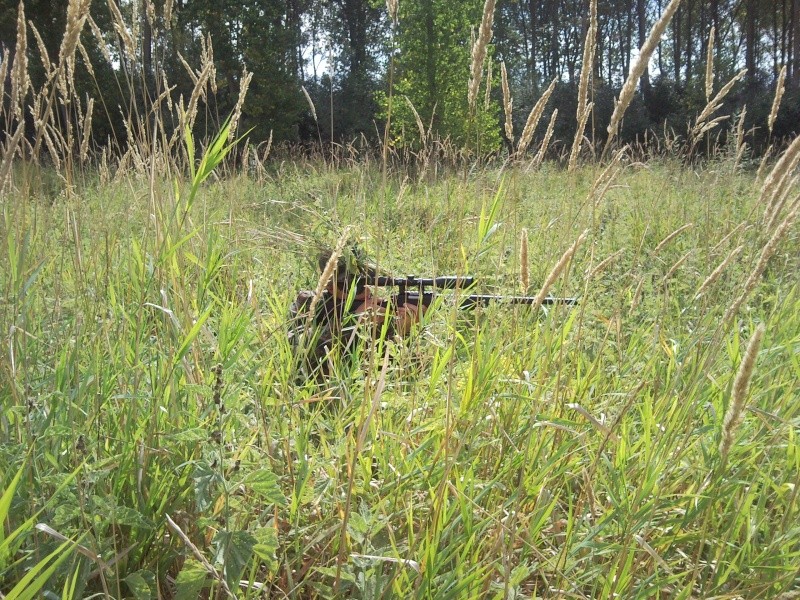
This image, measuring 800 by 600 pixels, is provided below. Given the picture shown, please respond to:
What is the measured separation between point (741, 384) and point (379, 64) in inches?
1084

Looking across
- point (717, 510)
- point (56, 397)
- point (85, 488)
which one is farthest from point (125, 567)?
point (717, 510)

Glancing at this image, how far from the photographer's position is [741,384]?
2.15 feet

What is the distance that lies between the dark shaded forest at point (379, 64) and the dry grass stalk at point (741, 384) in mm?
570

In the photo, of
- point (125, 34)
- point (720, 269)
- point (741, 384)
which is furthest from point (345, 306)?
point (741, 384)

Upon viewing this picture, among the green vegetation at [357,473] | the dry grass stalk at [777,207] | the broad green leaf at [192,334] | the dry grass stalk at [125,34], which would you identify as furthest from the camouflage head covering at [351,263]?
the dry grass stalk at [777,207]

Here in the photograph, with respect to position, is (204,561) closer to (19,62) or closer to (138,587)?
(138,587)

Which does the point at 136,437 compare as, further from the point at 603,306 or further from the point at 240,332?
the point at 603,306

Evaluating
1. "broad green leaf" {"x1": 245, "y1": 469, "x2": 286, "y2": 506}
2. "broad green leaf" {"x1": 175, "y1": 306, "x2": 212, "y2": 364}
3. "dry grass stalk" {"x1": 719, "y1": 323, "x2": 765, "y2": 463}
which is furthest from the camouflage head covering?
"dry grass stalk" {"x1": 719, "y1": 323, "x2": 765, "y2": 463}

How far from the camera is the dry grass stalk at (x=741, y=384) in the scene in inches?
24.0

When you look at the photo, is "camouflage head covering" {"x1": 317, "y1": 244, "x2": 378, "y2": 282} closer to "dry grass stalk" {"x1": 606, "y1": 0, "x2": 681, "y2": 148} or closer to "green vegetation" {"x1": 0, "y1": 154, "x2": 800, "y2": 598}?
"green vegetation" {"x1": 0, "y1": 154, "x2": 800, "y2": 598}

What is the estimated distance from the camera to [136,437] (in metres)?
1.06

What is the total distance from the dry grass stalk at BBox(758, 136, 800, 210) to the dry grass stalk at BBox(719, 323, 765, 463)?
1.64 ft

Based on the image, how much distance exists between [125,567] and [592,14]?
142 centimetres

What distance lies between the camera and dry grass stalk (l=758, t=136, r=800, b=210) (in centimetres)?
98
